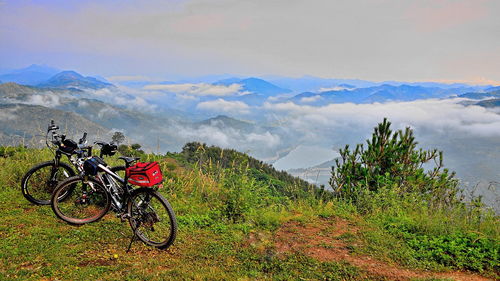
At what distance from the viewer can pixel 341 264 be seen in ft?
14.8

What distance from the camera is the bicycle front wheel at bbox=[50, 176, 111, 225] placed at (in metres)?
5.27

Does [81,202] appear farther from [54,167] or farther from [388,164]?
[388,164]

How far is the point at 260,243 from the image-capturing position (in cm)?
520

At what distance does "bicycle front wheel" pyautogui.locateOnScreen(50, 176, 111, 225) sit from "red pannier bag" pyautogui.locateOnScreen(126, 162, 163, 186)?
3.00 ft

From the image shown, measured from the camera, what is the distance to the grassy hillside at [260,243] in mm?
4211

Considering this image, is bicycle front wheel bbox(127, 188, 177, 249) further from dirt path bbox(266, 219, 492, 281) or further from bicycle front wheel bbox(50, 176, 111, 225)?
dirt path bbox(266, 219, 492, 281)

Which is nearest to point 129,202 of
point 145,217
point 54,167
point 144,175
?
point 145,217

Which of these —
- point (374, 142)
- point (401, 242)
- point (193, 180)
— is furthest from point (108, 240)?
point (374, 142)

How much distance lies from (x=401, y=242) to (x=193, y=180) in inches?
202

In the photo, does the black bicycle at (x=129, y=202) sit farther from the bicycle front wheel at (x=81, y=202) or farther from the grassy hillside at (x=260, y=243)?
the grassy hillside at (x=260, y=243)

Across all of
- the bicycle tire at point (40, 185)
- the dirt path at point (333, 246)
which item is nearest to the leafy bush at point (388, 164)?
the dirt path at point (333, 246)

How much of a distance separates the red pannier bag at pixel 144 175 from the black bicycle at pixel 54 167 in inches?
24.3

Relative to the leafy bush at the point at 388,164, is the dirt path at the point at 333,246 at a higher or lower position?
lower

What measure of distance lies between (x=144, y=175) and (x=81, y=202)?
2.24m
